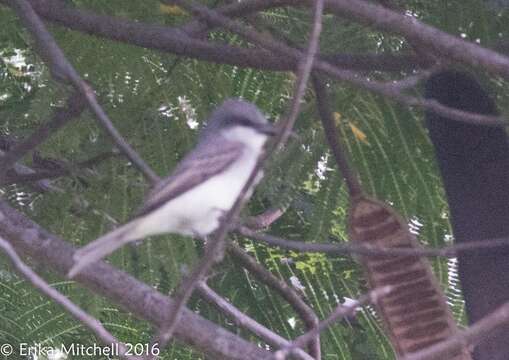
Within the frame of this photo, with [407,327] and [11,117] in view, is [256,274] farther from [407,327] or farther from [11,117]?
[11,117]

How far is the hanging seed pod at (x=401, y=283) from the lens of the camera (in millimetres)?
3027

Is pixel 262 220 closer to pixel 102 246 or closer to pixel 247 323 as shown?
pixel 247 323

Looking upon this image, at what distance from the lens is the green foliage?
11.2ft

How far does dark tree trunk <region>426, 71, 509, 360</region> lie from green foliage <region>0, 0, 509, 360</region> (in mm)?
110

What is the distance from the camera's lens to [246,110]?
10.2 feet

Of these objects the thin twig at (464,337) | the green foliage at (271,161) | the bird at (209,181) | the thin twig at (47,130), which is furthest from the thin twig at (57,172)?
the thin twig at (464,337)

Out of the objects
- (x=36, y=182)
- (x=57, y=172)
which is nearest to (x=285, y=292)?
(x=57, y=172)

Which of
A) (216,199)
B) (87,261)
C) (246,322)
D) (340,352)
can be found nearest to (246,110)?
(216,199)

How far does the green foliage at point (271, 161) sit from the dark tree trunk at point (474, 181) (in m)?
0.11

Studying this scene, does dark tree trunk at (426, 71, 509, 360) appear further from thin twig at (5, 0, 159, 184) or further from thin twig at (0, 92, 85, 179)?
thin twig at (0, 92, 85, 179)

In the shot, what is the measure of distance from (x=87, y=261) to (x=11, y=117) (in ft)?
5.54

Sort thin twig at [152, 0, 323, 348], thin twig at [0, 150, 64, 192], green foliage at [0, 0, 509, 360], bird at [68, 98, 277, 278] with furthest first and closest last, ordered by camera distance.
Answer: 1. thin twig at [0, 150, 64, 192]
2. green foliage at [0, 0, 509, 360]
3. bird at [68, 98, 277, 278]
4. thin twig at [152, 0, 323, 348]

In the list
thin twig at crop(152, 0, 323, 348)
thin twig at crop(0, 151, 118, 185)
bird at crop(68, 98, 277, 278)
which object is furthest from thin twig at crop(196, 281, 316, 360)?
thin twig at crop(152, 0, 323, 348)

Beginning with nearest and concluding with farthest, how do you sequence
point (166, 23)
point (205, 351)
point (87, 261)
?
point (87, 261)
point (205, 351)
point (166, 23)
